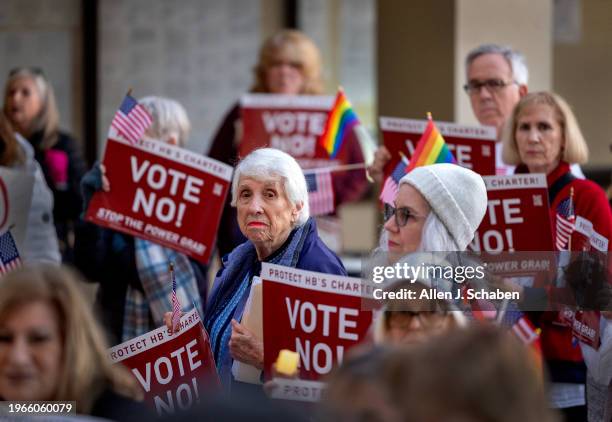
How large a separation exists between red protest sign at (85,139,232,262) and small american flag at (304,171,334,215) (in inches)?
32.7

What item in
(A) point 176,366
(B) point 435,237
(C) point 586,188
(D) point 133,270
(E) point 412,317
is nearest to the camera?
(E) point 412,317

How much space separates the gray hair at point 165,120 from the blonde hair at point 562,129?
66.2 inches

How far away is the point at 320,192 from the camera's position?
24.2 ft

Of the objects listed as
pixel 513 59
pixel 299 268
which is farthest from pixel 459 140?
pixel 299 268

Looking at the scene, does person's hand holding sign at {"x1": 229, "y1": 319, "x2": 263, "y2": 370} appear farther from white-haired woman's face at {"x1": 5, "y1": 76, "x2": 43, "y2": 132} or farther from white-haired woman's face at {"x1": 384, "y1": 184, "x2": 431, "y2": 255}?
white-haired woman's face at {"x1": 5, "y1": 76, "x2": 43, "y2": 132}

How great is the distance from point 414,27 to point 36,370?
20.3ft

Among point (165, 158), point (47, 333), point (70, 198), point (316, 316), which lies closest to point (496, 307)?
point (316, 316)

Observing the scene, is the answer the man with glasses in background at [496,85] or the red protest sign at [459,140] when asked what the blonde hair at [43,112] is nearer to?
the red protest sign at [459,140]

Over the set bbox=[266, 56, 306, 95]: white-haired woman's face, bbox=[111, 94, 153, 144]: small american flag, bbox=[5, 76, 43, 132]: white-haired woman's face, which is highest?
bbox=[266, 56, 306, 95]: white-haired woman's face

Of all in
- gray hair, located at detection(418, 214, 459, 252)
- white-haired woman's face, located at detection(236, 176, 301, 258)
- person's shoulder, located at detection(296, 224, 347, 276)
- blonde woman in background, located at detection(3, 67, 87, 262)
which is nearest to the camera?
gray hair, located at detection(418, 214, 459, 252)

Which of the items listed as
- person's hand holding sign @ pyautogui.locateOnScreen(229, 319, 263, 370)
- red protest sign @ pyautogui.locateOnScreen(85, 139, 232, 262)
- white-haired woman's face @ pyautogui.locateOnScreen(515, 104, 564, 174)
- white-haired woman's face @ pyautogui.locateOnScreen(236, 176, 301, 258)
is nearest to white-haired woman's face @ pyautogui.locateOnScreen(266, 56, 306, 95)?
red protest sign @ pyautogui.locateOnScreen(85, 139, 232, 262)

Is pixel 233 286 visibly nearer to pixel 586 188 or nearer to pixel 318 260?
pixel 318 260

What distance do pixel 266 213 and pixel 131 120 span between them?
152cm

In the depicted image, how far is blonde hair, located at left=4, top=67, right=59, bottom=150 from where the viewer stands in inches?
313
